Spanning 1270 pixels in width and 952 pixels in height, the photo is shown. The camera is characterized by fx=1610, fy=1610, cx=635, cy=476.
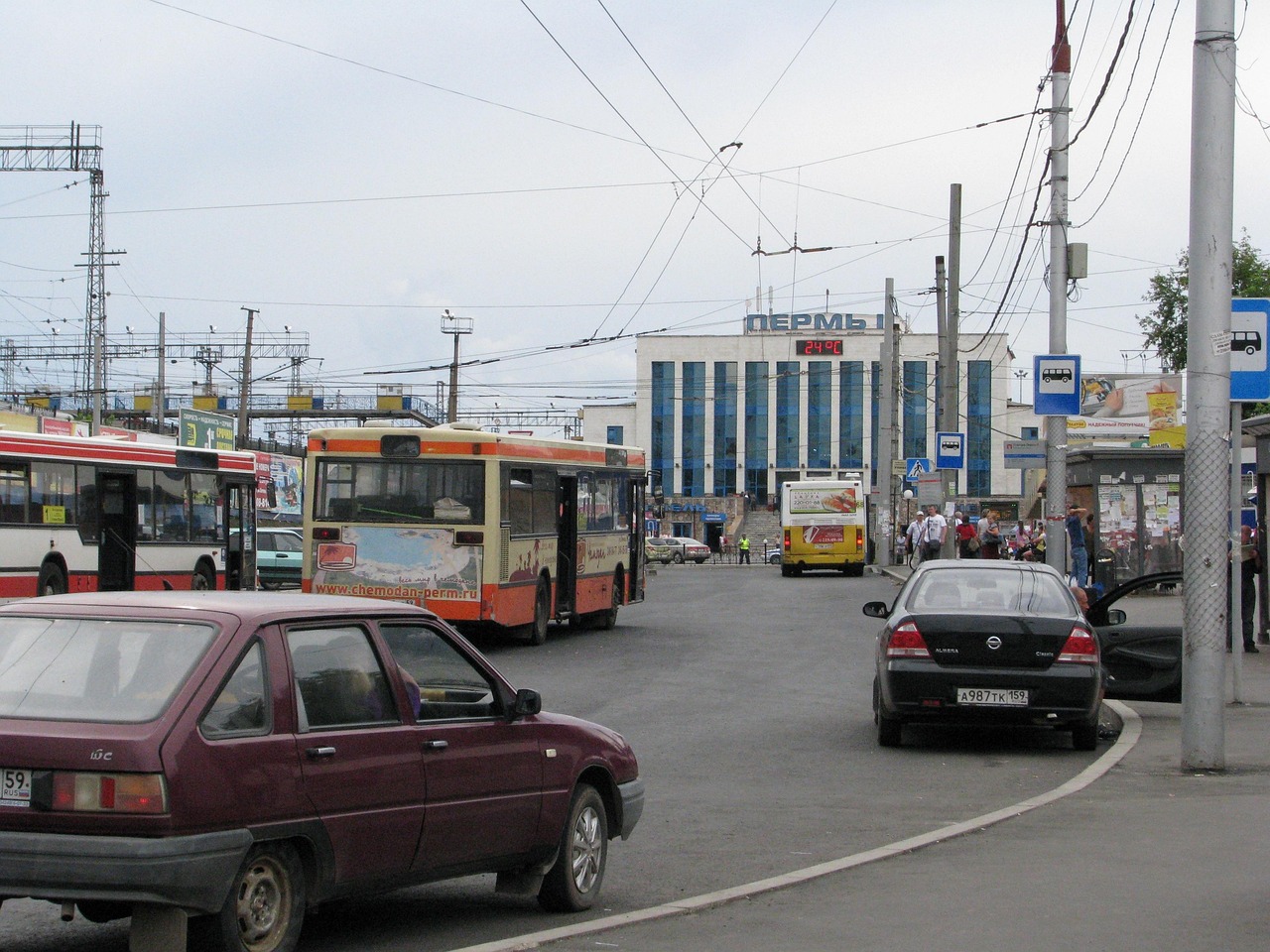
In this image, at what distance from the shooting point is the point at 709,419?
109188mm

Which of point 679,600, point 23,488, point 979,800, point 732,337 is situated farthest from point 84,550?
point 732,337

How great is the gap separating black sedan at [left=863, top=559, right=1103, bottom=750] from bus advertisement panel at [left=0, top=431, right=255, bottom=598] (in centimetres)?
1415

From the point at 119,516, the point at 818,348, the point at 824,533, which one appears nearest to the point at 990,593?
the point at 119,516

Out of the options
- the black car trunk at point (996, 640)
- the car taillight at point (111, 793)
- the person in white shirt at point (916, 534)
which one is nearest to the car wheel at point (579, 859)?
the car taillight at point (111, 793)

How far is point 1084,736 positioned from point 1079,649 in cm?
98

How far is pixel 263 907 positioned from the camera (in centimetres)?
566

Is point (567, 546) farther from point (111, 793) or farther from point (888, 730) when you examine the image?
point (111, 793)

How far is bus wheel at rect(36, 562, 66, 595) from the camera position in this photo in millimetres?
23859

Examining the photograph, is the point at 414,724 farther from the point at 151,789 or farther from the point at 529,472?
the point at 529,472

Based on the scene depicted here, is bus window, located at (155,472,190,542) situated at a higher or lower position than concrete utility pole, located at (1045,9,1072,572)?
lower

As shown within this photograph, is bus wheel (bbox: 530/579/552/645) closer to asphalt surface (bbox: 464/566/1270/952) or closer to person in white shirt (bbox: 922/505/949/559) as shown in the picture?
asphalt surface (bbox: 464/566/1270/952)

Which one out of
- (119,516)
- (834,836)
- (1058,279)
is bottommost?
(834,836)

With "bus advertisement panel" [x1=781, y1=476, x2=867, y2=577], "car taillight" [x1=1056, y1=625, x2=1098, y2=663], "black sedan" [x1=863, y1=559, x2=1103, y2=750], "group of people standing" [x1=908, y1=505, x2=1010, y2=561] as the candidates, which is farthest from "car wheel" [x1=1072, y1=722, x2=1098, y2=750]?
"bus advertisement panel" [x1=781, y1=476, x2=867, y2=577]

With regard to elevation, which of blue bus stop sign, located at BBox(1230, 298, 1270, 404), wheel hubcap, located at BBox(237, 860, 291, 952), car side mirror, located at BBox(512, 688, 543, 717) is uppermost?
blue bus stop sign, located at BBox(1230, 298, 1270, 404)
